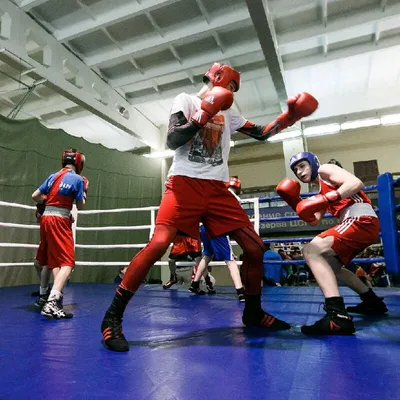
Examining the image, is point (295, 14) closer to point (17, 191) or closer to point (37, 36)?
point (37, 36)

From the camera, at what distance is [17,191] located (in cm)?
420

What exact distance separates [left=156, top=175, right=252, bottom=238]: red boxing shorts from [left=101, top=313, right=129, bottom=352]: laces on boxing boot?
444 millimetres

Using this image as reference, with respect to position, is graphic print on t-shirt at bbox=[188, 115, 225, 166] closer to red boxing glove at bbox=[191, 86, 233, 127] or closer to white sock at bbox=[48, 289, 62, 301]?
red boxing glove at bbox=[191, 86, 233, 127]

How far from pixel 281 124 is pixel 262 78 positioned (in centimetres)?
485

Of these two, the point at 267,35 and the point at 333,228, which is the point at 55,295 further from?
the point at 267,35

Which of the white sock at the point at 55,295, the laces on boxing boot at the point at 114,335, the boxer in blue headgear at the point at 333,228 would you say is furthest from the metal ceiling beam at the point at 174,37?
the laces on boxing boot at the point at 114,335

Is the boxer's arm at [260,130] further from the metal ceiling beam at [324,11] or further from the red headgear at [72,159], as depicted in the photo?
the metal ceiling beam at [324,11]

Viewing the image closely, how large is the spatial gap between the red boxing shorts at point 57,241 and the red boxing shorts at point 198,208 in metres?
1.00

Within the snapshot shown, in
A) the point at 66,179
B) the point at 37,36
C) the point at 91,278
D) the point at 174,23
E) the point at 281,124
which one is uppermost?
the point at 174,23

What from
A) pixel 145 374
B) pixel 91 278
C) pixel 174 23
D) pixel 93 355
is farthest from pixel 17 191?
pixel 145 374

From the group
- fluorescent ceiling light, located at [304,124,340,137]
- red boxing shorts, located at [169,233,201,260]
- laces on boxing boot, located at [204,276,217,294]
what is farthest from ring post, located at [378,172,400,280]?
fluorescent ceiling light, located at [304,124,340,137]

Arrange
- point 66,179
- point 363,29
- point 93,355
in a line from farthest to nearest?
point 363,29 < point 66,179 < point 93,355

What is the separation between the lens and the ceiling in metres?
4.25

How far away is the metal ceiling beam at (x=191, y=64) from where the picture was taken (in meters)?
5.05
